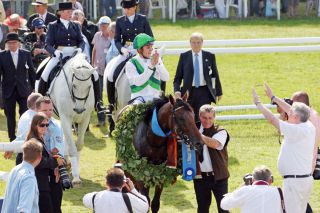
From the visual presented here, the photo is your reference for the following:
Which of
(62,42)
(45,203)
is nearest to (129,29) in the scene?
(62,42)

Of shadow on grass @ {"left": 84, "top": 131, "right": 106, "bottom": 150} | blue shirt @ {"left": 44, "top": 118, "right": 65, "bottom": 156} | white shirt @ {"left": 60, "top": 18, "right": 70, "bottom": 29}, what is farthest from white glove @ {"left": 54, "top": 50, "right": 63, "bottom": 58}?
blue shirt @ {"left": 44, "top": 118, "right": 65, "bottom": 156}

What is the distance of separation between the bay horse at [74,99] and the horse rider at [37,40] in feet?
10.6

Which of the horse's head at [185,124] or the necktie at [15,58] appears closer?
the horse's head at [185,124]

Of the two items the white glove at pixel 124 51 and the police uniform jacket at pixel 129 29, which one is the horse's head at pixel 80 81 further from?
the police uniform jacket at pixel 129 29

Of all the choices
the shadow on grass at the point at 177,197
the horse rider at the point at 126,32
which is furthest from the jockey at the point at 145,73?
the horse rider at the point at 126,32

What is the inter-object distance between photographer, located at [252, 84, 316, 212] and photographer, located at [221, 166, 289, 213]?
4.40 ft

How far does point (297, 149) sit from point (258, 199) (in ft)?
5.26

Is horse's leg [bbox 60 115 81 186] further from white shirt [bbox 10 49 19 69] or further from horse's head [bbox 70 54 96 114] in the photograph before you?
white shirt [bbox 10 49 19 69]

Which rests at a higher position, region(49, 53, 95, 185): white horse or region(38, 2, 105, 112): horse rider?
region(38, 2, 105, 112): horse rider

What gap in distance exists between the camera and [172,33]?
29.9 meters

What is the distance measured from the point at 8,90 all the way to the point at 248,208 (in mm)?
8540

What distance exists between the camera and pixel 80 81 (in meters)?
16.6

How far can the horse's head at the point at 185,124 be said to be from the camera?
42.8 feet

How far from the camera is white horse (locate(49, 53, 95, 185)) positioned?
16.6 metres
